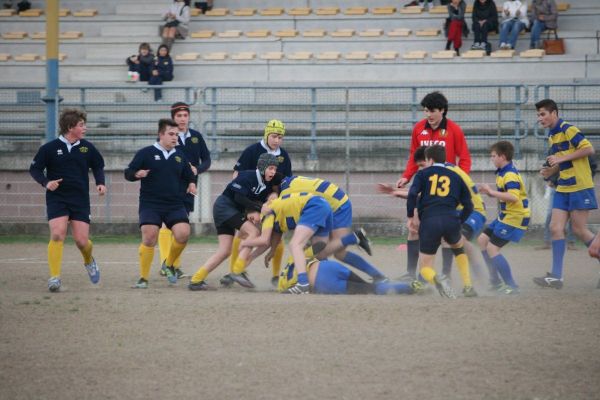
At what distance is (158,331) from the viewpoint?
8758 mm

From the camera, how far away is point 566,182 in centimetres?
1168

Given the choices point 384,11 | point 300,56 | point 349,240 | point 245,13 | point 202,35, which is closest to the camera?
point 349,240

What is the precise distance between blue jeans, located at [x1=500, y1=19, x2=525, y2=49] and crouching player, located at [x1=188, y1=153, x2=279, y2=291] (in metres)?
13.3

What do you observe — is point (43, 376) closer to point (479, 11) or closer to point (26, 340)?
point (26, 340)

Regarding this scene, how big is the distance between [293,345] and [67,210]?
418 centimetres

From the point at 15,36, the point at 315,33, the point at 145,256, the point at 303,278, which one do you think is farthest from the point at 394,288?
the point at 15,36

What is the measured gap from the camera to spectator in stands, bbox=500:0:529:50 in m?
23.6

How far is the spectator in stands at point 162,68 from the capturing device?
22812 millimetres

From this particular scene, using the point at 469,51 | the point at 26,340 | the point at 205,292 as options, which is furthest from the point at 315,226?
the point at 469,51

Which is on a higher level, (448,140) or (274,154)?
(448,140)

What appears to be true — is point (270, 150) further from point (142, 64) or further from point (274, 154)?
point (142, 64)

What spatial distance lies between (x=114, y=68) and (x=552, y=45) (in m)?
10.1

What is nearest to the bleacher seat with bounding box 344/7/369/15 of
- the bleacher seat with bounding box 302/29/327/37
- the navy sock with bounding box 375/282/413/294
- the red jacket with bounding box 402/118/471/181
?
the bleacher seat with bounding box 302/29/327/37

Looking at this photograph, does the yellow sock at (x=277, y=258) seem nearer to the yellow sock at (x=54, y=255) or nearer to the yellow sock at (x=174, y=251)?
the yellow sock at (x=174, y=251)
